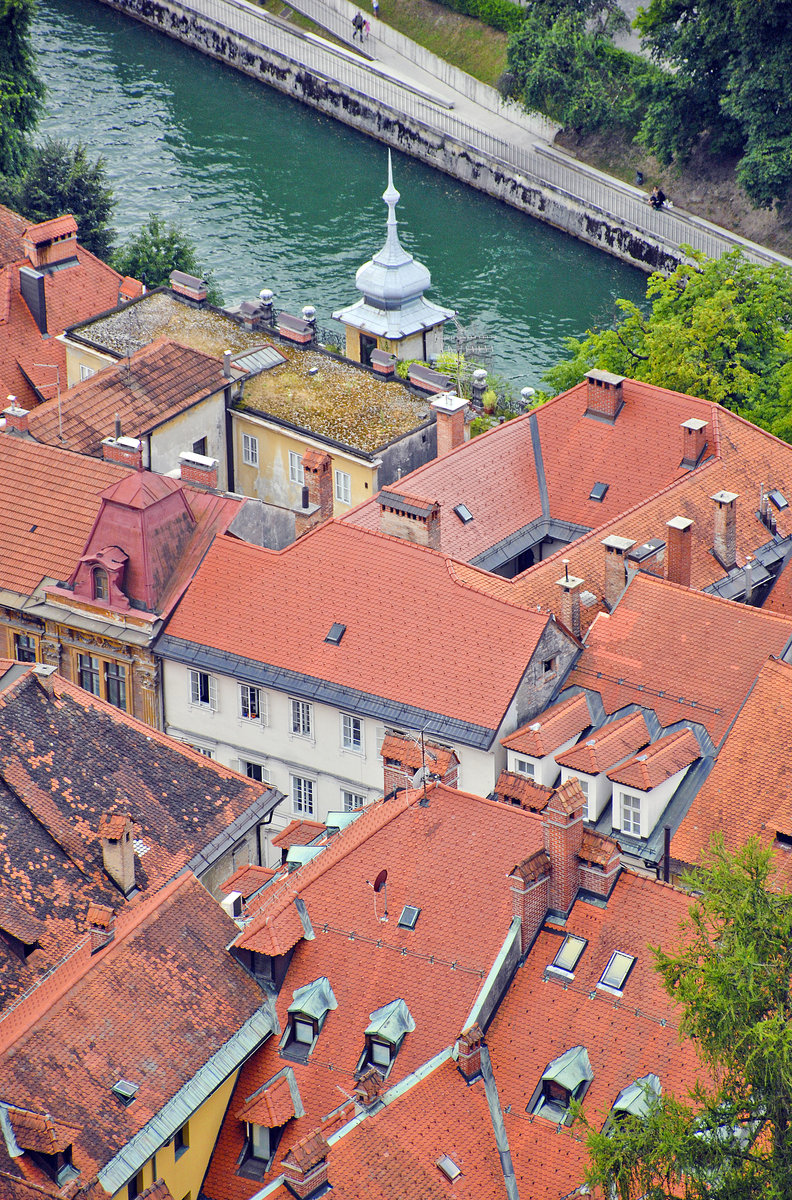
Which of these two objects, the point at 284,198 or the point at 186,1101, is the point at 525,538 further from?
the point at 284,198

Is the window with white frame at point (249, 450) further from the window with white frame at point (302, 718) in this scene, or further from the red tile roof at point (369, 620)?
the window with white frame at point (302, 718)

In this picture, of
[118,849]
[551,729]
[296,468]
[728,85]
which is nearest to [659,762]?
[551,729]

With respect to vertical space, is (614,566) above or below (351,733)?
above

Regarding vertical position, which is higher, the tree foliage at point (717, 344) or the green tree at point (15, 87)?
the tree foliage at point (717, 344)

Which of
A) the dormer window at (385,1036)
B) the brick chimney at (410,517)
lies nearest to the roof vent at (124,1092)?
the dormer window at (385,1036)

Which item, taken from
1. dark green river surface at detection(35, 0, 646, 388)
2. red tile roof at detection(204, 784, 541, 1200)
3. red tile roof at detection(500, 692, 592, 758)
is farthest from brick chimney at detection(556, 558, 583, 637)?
dark green river surface at detection(35, 0, 646, 388)

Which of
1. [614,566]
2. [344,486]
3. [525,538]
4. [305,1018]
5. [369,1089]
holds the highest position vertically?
[369,1089]

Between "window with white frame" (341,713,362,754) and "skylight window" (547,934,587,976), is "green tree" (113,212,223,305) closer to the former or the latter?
"window with white frame" (341,713,362,754)
